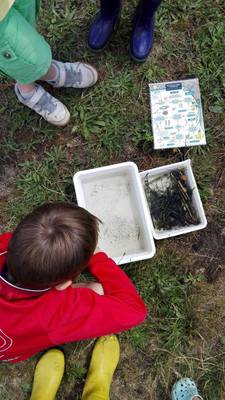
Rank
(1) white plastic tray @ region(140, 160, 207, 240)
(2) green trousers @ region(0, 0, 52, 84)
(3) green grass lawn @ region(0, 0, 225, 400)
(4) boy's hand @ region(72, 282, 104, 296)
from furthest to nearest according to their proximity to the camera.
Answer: (3) green grass lawn @ region(0, 0, 225, 400), (1) white plastic tray @ region(140, 160, 207, 240), (4) boy's hand @ region(72, 282, 104, 296), (2) green trousers @ region(0, 0, 52, 84)

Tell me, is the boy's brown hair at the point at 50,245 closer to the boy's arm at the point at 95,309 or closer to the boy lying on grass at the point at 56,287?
the boy lying on grass at the point at 56,287

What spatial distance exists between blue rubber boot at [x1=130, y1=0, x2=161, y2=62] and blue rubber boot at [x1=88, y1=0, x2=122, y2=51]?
0.13 meters

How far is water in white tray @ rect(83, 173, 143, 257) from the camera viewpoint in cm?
237

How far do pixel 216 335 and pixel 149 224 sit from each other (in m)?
0.79

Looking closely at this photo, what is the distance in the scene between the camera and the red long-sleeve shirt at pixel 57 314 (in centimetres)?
168

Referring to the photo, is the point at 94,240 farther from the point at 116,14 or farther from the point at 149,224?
the point at 116,14

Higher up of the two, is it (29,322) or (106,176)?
(106,176)

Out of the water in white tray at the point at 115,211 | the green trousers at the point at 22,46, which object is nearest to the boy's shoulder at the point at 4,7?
the green trousers at the point at 22,46

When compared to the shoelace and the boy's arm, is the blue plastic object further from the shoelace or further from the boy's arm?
the shoelace

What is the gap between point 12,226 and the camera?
2.48 m

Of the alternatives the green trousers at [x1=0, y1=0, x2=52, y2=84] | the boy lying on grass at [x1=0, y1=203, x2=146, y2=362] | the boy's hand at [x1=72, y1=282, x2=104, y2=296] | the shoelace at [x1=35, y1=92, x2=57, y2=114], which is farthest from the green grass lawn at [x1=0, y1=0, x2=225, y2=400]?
the green trousers at [x1=0, y1=0, x2=52, y2=84]

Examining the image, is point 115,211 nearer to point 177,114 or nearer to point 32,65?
point 177,114

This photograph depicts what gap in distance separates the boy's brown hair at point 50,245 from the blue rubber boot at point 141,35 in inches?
50.0

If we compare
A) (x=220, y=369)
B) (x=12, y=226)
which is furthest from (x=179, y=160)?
(x=220, y=369)
